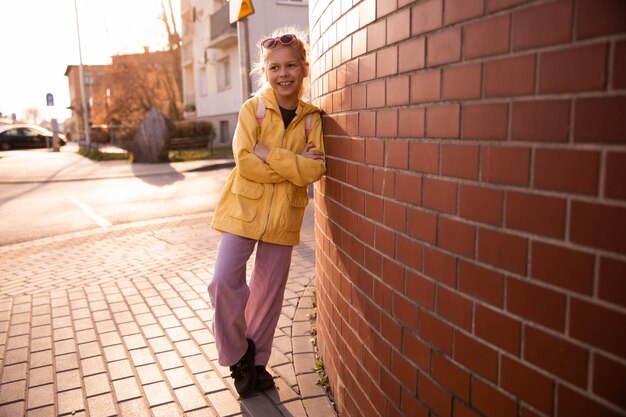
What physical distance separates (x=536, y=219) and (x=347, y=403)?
5.43 feet

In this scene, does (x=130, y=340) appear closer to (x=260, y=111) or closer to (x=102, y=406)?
(x=102, y=406)

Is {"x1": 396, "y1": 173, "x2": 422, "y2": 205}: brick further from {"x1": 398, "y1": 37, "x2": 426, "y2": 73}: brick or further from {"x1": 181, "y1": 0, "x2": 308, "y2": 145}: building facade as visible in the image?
{"x1": 181, "y1": 0, "x2": 308, "y2": 145}: building facade

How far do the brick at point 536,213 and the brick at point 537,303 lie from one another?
126 mm

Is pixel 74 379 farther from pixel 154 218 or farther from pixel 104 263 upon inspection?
pixel 154 218

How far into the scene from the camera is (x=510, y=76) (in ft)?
3.99

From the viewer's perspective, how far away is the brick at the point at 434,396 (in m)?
1.56

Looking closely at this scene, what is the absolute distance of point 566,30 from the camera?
41.8 inches

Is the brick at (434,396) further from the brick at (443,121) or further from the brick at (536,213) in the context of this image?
the brick at (443,121)

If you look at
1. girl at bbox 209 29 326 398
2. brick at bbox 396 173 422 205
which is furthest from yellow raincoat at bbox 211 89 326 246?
brick at bbox 396 173 422 205

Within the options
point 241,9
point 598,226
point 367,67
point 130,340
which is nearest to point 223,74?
point 241,9

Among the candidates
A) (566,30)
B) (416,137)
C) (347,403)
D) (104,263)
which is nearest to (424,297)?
(416,137)

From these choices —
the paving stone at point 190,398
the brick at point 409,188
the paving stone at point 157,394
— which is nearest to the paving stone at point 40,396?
the paving stone at point 157,394

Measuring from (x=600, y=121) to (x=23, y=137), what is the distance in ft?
125

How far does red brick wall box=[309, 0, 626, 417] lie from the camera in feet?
3.32
